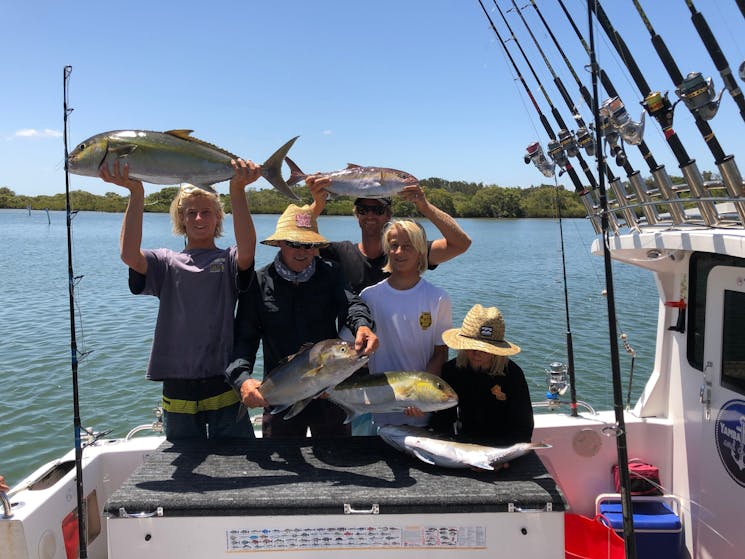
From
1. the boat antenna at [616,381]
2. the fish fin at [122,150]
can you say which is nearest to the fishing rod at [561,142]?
the boat antenna at [616,381]

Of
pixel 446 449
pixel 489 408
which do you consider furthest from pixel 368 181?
pixel 446 449

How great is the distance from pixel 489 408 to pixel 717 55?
297cm

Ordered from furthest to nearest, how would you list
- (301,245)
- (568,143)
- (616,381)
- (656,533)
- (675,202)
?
(568,143) → (656,533) → (675,202) → (301,245) → (616,381)

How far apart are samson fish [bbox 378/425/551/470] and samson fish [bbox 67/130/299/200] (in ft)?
5.40

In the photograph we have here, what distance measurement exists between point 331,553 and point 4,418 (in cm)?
850

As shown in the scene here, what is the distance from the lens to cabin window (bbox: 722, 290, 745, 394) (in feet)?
10.1

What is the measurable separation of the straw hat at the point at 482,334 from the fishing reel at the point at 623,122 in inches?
62.1

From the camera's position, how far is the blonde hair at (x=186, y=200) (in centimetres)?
311

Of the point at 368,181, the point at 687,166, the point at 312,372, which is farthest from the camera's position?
the point at 368,181

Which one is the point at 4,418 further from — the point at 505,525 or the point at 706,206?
the point at 706,206

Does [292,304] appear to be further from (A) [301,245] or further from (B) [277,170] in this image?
(B) [277,170]

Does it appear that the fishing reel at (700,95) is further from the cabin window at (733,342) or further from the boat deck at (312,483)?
the boat deck at (312,483)

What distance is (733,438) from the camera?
305 centimetres

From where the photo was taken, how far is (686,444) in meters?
3.66
